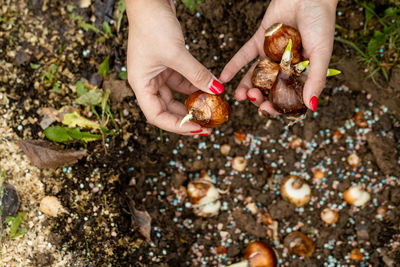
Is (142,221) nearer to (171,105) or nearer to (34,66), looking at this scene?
(171,105)

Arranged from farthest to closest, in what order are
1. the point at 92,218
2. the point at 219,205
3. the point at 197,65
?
the point at 219,205
the point at 92,218
the point at 197,65

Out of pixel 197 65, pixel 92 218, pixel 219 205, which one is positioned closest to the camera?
pixel 197 65

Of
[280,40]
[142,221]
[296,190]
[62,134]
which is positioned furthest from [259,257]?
[62,134]

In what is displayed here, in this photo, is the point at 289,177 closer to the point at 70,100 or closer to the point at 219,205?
the point at 219,205

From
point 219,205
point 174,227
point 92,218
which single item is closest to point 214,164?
point 219,205

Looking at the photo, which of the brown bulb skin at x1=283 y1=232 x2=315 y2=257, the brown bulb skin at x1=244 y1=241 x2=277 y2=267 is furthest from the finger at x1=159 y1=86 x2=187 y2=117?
the brown bulb skin at x1=283 y1=232 x2=315 y2=257

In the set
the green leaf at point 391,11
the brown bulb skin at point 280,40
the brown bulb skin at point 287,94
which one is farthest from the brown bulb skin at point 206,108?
the green leaf at point 391,11
